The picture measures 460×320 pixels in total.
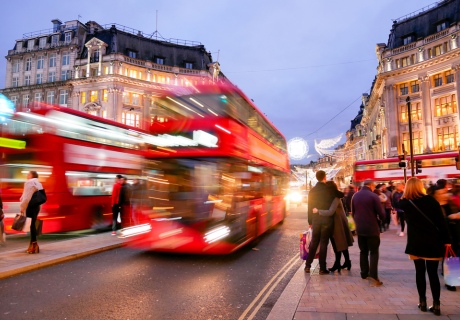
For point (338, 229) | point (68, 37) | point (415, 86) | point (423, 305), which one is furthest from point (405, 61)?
point (423, 305)

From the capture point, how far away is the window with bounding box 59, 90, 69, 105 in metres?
48.0

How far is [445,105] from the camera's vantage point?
128ft

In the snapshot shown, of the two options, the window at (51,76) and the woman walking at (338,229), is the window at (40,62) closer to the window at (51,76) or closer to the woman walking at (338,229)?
the window at (51,76)

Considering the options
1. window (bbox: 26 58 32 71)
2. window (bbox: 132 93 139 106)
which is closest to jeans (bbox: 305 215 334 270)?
window (bbox: 132 93 139 106)

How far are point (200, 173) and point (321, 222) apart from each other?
2787 mm

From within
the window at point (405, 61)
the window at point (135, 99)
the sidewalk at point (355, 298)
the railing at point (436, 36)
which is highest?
the railing at point (436, 36)

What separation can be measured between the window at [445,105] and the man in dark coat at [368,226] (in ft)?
126

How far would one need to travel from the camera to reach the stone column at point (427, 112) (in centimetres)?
3953

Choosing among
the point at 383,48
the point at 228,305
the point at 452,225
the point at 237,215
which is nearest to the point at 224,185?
the point at 237,215

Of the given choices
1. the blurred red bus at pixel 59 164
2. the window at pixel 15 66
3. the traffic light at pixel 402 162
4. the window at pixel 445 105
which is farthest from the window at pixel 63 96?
the window at pixel 445 105

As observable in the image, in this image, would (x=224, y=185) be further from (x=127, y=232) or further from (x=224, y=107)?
(x=127, y=232)

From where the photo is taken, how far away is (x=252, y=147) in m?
9.70

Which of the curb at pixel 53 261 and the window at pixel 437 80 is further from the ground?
the window at pixel 437 80

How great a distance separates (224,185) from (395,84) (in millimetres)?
42374
